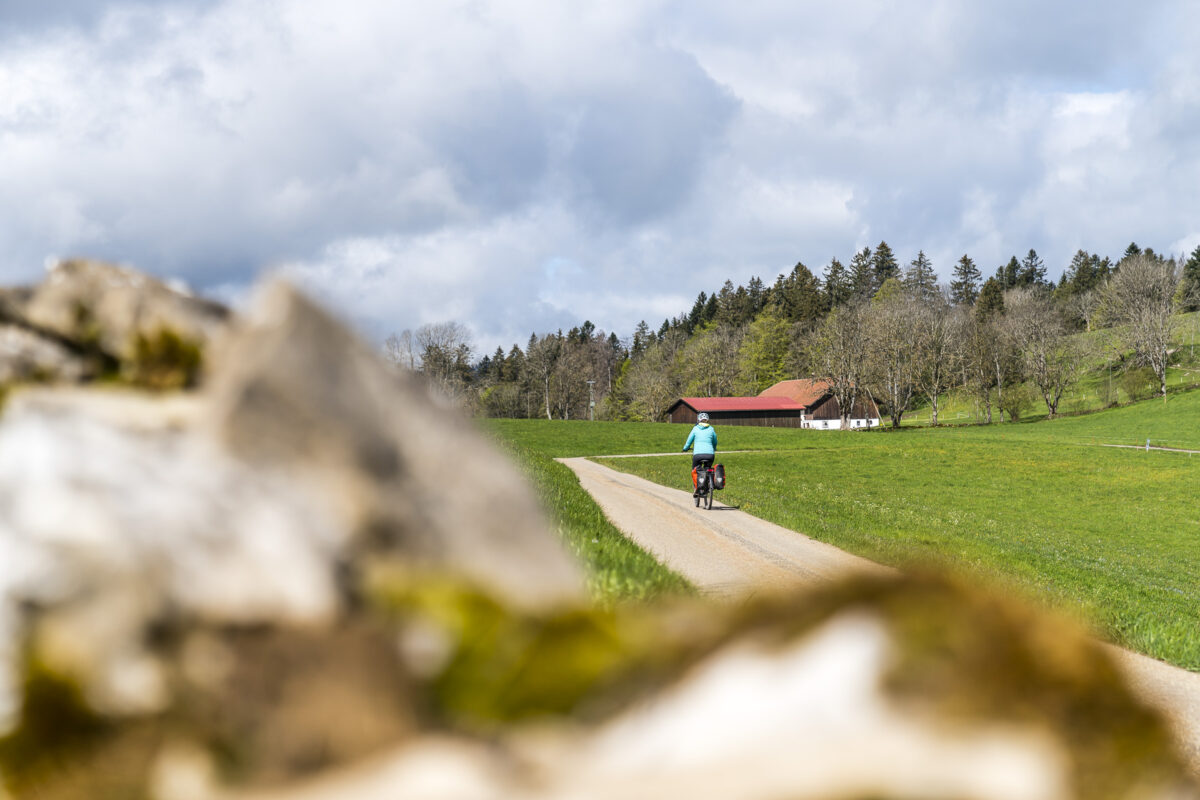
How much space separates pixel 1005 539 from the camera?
19.9 meters

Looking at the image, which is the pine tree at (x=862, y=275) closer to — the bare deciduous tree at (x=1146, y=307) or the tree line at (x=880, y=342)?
the tree line at (x=880, y=342)

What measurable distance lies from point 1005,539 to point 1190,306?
10190cm

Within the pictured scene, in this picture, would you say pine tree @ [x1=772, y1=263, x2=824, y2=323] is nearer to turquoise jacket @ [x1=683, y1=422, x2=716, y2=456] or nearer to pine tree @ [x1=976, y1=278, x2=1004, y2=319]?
pine tree @ [x1=976, y1=278, x2=1004, y2=319]

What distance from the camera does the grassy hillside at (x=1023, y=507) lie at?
11.6 m

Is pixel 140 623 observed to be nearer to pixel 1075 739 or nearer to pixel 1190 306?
pixel 1075 739

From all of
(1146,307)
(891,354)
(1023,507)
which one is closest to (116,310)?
(1023,507)

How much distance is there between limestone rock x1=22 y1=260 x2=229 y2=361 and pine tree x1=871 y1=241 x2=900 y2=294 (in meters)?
127

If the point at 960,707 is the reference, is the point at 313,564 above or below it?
above

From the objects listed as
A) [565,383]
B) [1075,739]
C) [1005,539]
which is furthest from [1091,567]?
[565,383]

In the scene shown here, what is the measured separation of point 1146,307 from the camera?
75062 millimetres

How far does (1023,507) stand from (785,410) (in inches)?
2207

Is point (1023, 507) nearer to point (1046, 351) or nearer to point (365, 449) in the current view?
point (365, 449)

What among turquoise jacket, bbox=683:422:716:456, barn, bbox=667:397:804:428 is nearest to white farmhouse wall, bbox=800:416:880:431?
barn, bbox=667:397:804:428

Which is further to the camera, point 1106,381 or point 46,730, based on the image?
point 1106,381
